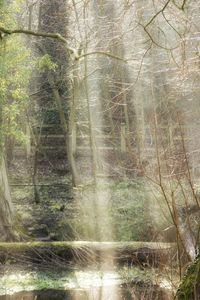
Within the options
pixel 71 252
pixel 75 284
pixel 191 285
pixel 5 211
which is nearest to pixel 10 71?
pixel 5 211

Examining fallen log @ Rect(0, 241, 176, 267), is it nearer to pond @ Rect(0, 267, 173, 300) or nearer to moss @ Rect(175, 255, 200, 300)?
pond @ Rect(0, 267, 173, 300)

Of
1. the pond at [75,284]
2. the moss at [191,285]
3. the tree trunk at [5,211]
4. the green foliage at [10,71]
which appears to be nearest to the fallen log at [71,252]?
the pond at [75,284]

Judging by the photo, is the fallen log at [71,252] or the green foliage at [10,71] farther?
the green foliage at [10,71]

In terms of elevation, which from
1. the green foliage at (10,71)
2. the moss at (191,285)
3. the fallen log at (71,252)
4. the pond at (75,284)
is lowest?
the pond at (75,284)

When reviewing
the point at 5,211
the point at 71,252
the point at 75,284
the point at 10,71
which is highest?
the point at 10,71

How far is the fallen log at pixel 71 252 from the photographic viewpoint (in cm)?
1131

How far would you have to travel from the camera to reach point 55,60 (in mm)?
19812

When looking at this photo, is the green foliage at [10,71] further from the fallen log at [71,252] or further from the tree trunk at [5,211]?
the fallen log at [71,252]

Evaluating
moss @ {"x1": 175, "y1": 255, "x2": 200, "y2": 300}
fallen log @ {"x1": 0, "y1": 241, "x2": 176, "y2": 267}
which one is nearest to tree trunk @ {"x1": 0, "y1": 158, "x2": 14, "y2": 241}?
fallen log @ {"x1": 0, "y1": 241, "x2": 176, "y2": 267}

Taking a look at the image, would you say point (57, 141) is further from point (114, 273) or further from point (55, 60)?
point (114, 273)

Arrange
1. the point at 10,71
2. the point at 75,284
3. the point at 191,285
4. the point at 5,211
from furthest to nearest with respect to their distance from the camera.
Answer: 1. the point at 10,71
2. the point at 5,211
3. the point at 75,284
4. the point at 191,285

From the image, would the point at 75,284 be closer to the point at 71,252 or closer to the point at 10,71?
the point at 71,252

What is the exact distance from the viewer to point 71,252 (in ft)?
37.7

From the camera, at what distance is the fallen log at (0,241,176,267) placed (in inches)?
445
